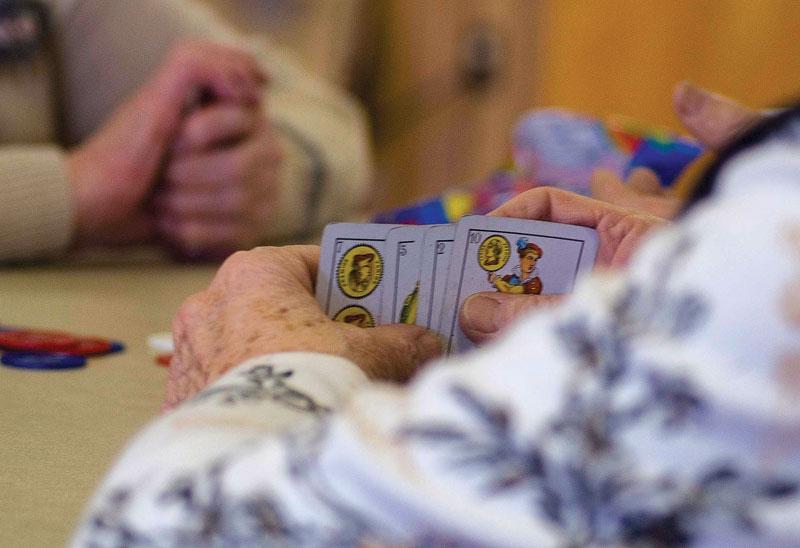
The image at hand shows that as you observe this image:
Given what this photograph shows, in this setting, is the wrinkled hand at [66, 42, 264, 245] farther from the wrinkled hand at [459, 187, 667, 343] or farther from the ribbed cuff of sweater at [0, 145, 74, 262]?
the wrinkled hand at [459, 187, 667, 343]

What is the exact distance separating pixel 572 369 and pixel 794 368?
79 mm

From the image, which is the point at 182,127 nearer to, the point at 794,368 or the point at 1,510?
the point at 1,510

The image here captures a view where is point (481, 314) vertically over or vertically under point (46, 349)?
over

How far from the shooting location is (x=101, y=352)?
120 centimetres

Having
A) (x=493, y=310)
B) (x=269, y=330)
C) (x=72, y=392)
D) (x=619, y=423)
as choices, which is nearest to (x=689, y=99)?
(x=493, y=310)

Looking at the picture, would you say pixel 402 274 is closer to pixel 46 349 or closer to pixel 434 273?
pixel 434 273

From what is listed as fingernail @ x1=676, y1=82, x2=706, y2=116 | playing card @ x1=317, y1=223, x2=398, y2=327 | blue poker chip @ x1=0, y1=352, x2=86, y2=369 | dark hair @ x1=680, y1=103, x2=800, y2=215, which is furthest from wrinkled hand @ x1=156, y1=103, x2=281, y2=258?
dark hair @ x1=680, y1=103, x2=800, y2=215

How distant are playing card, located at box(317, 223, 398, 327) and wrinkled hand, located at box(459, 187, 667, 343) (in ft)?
0.29

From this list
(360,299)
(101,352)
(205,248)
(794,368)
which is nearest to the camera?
(794,368)

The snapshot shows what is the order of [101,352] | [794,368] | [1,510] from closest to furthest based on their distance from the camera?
1. [794,368]
2. [1,510]
3. [101,352]

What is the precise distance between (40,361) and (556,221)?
59cm

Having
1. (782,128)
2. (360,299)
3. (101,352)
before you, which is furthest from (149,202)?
(782,128)

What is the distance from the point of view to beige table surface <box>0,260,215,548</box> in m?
0.73

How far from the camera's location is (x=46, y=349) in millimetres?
1153
